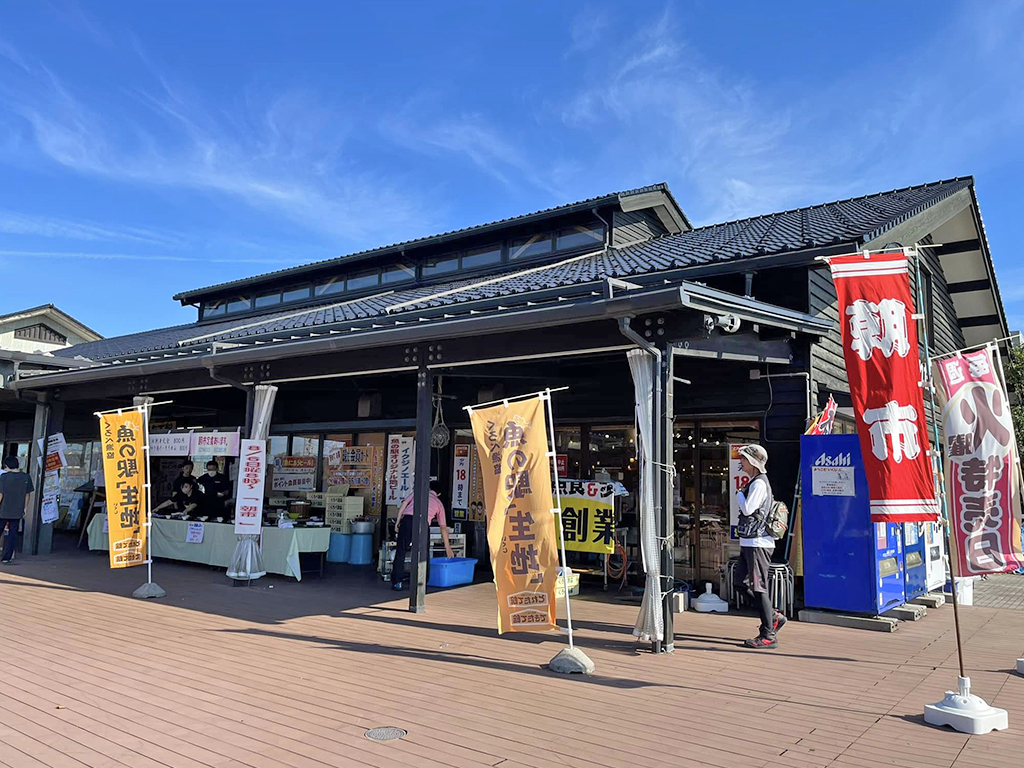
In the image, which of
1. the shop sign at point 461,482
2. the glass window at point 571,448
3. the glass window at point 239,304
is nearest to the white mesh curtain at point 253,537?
the shop sign at point 461,482

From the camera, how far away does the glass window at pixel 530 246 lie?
13.1 metres

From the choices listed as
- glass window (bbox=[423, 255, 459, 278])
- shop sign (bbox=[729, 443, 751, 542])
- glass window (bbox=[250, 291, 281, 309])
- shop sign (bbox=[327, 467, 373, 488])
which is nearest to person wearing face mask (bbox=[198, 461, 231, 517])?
shop sign (bbox=[327, 467, 373, 488])

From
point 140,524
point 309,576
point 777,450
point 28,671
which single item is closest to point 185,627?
point 28,671

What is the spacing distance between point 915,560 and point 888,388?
458 cm

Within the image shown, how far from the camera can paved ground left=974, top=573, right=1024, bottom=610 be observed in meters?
8.93

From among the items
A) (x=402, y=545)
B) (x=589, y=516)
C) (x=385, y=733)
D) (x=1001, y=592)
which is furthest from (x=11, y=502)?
(x=1001, y=592)

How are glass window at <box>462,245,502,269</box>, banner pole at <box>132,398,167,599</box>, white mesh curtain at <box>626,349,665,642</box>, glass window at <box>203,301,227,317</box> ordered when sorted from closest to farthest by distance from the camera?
white mesh curtain at <box>626,349,665,642</box> → banner pole at <box>132,398,167,599</box> → glass window at <box>462,245,502,269</box> → glass window at <box>203,301,227,317</box>

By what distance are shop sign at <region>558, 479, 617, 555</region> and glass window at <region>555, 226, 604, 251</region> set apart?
505cm

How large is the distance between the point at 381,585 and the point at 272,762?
235 inches

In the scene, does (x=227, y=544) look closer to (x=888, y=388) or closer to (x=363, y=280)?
(x=363, y=280)

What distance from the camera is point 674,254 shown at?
33.0 ft

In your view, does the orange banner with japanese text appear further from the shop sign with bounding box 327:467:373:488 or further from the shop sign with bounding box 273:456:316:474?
the shop sign with bounding box 273:456:316:474

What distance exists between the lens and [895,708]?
4500mm

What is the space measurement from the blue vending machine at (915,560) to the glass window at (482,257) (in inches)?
327
